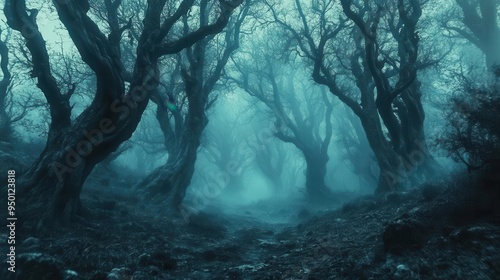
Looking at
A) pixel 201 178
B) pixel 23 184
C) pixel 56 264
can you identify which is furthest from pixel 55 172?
pixel 201 178

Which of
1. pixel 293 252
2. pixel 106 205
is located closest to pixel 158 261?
pixel 293 252

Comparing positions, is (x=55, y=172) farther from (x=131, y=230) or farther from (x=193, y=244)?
(x=193, y=244)

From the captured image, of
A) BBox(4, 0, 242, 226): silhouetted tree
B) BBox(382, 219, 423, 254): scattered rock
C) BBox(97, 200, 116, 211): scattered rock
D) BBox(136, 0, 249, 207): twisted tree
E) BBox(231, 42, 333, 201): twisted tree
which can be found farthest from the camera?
BBox(231, 42, 333, 201): twisted tree

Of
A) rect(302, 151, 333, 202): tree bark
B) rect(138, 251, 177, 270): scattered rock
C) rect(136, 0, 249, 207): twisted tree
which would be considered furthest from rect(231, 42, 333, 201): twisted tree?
rect(138, 251, 177, 270): scattered rock

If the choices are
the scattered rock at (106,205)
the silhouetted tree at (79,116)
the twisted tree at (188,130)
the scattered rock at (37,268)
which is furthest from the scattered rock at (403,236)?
the twisted tree at (188,130)

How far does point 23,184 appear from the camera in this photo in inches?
251

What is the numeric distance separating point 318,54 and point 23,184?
1163 centimetres

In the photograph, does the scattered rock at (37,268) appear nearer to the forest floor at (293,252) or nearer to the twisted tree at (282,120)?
the forest floor at (293,252)

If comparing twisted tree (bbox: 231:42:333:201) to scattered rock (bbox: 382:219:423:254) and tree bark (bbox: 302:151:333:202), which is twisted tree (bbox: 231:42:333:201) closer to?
tree bark (bbox: 302:151:333:202)

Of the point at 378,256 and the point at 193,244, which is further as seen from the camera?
the point at 193,244
